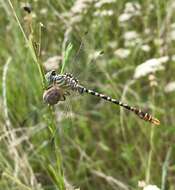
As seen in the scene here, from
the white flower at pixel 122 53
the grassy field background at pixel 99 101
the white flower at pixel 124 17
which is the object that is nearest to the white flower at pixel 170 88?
the grassy field background at pixel 99 101

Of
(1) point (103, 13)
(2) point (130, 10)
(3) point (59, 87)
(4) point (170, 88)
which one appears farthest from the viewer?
(2) point (130, 10)

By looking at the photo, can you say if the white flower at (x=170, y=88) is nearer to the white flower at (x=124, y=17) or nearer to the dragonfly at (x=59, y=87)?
the white flower at (x=124, y=17)

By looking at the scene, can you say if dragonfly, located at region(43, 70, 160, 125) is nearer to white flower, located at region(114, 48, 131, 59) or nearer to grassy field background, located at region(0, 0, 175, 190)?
grassy field background, located at region(0, 0, 175, 190)

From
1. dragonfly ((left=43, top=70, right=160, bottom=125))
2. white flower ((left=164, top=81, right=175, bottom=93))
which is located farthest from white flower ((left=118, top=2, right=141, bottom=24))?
dragonfly ((left=43, top=70, right=160, bottom=125))

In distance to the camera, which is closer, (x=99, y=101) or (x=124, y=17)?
(x=124, y=17)

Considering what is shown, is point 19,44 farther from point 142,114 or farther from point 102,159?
point 142,114

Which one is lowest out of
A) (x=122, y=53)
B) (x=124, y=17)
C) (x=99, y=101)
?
(x=99, y=101)

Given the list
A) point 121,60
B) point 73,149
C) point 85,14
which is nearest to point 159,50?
point 121,60

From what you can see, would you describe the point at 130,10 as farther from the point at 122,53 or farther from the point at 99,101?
the point at 99,101

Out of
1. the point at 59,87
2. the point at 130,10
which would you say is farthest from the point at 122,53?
the point at 59,87
